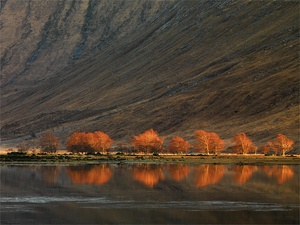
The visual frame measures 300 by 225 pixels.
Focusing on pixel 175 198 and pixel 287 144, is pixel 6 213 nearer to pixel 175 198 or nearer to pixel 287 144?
pixel 175 198

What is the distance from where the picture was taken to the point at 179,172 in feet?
301

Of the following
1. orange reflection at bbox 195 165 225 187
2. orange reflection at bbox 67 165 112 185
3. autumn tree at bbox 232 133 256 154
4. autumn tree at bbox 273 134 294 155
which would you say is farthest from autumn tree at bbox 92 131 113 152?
orange reflection at bbox 195 165 225 187

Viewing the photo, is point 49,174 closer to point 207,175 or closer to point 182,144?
point 207,175

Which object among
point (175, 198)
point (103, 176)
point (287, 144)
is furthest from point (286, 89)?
point (175, 198)

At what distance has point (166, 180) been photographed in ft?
264

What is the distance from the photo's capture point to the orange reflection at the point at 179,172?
84375 millimetres

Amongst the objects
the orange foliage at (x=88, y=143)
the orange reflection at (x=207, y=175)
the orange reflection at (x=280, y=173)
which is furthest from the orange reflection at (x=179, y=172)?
the orange foliage at (x=88, y=143)

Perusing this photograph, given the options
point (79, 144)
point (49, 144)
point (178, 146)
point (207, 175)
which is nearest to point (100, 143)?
point (79, 144)

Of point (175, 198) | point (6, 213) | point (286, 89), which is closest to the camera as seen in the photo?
point (6, 213)

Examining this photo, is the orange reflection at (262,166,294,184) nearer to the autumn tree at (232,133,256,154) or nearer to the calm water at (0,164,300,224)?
the calm water at (0,164,300,224)

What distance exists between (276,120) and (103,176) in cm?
10421

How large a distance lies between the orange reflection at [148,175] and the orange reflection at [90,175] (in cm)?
339

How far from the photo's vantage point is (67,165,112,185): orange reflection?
78875mm

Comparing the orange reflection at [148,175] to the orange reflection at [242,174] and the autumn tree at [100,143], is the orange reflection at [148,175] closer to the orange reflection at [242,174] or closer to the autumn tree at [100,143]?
the orange reflection at [242,174]
